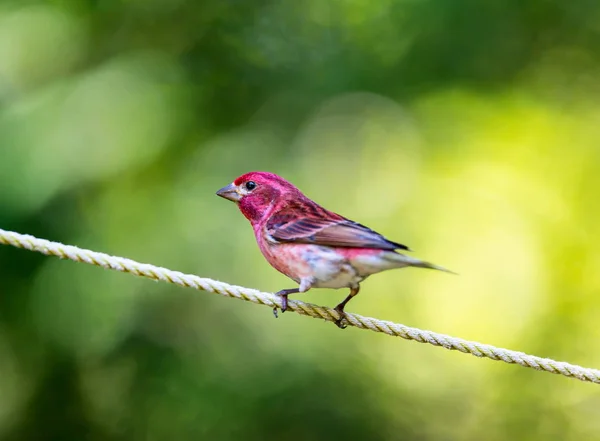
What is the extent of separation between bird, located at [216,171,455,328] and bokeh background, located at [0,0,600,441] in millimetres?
1910

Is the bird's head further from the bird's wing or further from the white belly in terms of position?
the white belly

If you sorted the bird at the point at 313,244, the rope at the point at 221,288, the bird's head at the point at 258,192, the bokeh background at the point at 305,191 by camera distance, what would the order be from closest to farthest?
the rope at the point at 221,288 < the bird at the point at 313,244 < the bird's head at the point at 258,192 < the bokeh background at the point at 305,191

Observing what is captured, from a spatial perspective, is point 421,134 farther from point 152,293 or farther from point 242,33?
point 152,293

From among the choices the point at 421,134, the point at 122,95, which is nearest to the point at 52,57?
the point at 122,95

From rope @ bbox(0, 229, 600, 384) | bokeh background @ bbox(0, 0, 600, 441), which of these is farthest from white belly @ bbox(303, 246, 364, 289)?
bokeh background @ bbox(0, 0, 600, 441)

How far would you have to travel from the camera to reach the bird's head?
4.40 metres

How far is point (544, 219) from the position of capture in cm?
696

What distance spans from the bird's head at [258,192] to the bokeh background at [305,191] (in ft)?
5.82

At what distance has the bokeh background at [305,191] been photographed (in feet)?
20.2

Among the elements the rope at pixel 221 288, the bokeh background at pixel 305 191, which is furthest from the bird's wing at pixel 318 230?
the bokeh background at pixel 305 191

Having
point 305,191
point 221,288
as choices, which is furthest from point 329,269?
point 305,191

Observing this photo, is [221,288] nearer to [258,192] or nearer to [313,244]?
[313,244]

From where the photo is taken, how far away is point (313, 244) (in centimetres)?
393

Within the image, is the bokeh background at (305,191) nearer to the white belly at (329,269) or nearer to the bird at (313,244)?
the bird at (313,244)
